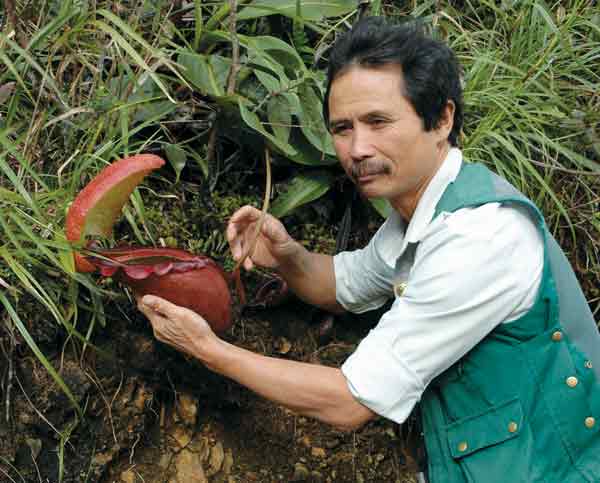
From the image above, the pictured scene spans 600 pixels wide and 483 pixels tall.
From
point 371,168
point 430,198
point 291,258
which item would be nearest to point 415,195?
point 430,198

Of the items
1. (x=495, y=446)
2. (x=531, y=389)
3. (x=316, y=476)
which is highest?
(x=531, y=389)

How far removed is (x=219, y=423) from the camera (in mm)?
2146

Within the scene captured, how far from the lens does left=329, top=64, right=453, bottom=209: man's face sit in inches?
66.0

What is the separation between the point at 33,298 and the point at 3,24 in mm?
876

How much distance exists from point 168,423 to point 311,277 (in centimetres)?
56

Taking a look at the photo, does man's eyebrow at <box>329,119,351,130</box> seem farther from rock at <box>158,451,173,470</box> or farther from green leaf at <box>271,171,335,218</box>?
rock at <box>158,451,173,470</box>

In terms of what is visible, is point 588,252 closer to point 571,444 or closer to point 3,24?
point 571,444

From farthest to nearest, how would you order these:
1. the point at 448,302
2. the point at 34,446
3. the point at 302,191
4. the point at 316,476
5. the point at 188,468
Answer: the point at 302,191 < the point at 316,476 < the point at 188,468 < the point at 34,446 < the point at 448,302

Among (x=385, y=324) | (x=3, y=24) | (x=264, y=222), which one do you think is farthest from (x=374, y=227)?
(x=3, y=24)

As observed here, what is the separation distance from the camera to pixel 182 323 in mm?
1644

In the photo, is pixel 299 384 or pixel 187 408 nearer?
pixel 299 384

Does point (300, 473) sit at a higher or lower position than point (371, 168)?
lower

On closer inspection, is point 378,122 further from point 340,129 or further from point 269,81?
point 269,81

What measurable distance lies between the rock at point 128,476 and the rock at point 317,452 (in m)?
0.51
